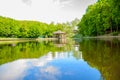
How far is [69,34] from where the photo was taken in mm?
103500

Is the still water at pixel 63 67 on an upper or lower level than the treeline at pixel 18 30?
lower

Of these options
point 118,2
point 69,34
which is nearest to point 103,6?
point 118,2

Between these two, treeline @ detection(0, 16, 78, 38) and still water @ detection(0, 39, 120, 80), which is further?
treeline @ detection(0, 16, 78, 38)

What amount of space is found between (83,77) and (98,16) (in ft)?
165

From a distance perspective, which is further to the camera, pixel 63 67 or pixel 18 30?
pixel 18 30

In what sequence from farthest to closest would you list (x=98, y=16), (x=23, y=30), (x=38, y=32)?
(x=38, y=32)
(x=23, y=30)
(x=98, y=16)

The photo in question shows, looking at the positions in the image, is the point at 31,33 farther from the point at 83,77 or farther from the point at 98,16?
the point at 83,77

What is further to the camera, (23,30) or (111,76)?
(23,30)

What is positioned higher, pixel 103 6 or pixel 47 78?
pixel 103 6

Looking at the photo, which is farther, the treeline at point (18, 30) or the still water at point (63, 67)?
the treeline at point (18, 30)

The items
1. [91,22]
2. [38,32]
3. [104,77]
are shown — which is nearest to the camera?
[104,77]

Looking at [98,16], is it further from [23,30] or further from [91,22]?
[23,30]

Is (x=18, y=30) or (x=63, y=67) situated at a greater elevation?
(x=18, y=30)

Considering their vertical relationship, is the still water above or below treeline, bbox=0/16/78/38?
below
